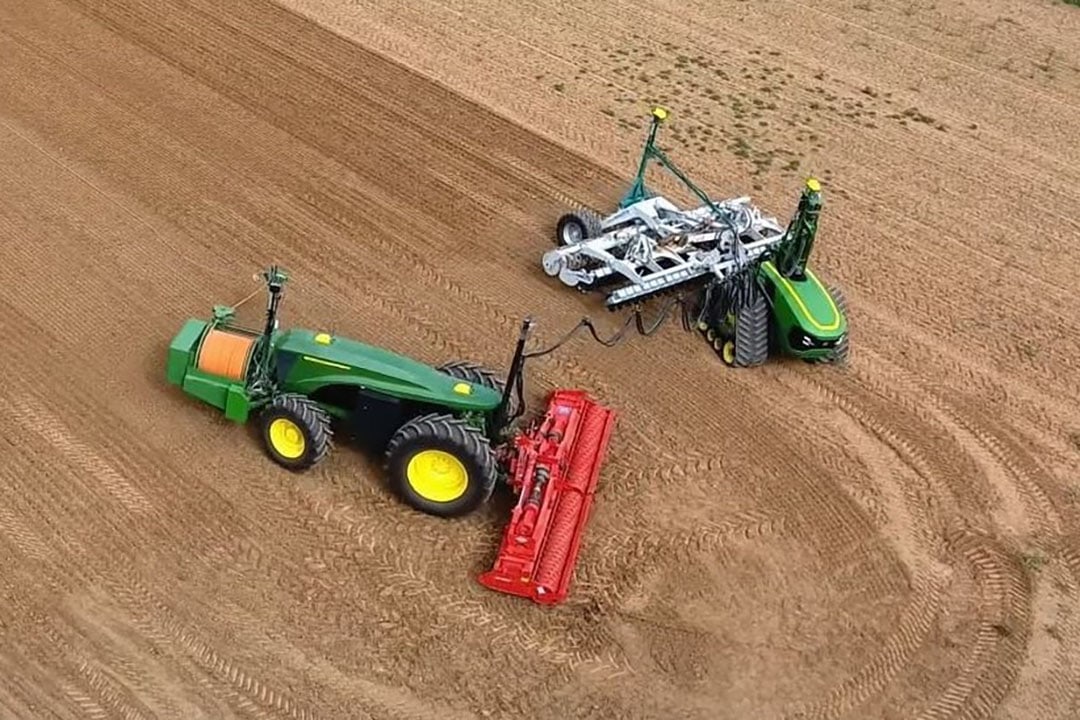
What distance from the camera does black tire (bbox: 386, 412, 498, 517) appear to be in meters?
7.10

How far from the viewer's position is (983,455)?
8.84 meters

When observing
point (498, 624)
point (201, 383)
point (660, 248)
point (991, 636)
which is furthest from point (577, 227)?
point (991, 636)

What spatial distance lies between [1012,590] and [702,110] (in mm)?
7050

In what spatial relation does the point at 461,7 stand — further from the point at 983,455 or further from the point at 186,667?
the point at 186,667

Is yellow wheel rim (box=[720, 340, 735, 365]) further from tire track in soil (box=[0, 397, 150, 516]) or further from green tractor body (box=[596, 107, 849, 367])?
tire track in soil (box=[0, 397, 150, 516])

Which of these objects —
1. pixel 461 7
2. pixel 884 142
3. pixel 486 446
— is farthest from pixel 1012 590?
pixel 461 7

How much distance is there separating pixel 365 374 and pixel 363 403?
20 cm

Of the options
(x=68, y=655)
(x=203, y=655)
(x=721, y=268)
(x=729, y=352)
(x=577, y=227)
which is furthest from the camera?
(x=577, y=227)

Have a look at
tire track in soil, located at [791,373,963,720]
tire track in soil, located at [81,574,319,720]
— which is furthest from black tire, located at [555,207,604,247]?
tire track in soil, located at [81,574,319,720]

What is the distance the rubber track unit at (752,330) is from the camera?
9.23 metres

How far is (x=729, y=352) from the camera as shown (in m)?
9.33

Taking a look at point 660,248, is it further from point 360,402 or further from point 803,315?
point 360,402

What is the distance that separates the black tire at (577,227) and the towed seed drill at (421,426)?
2.58 metres

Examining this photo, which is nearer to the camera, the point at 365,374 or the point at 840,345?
the point at 365,374
